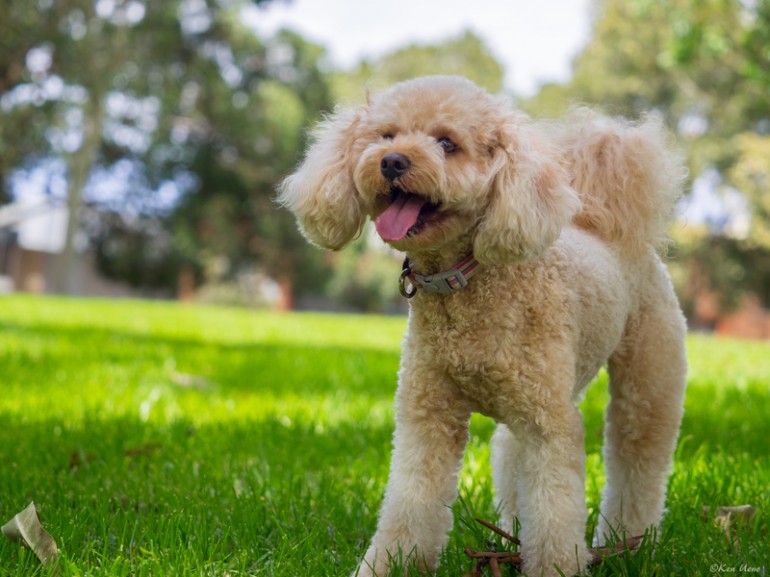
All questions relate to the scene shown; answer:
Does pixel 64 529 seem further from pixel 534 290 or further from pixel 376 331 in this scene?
pixel 376 331

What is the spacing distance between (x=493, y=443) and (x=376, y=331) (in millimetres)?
10061

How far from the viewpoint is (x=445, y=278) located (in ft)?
8.53

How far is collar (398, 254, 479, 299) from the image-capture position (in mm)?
2602

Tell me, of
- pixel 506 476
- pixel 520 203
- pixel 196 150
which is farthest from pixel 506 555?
pixel 196 150

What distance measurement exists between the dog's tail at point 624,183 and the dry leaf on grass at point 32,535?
2.12m

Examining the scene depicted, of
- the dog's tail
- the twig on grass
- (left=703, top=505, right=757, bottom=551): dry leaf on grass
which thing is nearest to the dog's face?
the dog's tail

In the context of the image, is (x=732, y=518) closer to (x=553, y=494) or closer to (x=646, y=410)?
(x=646, y=410)

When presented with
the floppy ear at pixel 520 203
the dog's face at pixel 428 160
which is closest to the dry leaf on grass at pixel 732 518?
the floppy ear at pixel 520 203

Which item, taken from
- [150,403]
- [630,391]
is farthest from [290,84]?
[630,391]

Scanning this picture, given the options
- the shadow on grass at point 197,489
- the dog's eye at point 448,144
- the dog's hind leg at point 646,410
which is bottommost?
the shadow on grass at point 197,489

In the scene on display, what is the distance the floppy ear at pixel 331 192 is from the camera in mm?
2764

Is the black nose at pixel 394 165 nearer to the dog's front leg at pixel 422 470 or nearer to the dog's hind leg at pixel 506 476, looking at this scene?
the dog's front leg at pixel 422 470

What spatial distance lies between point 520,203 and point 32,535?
1782 mm

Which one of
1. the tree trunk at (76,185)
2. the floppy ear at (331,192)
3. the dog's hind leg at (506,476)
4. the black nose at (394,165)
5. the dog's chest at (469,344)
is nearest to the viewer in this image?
the black nose at (394,165)
